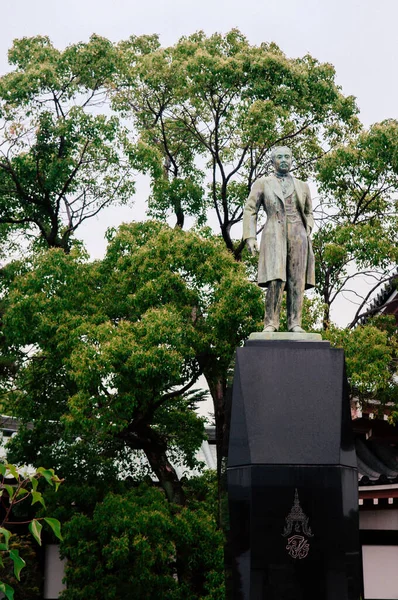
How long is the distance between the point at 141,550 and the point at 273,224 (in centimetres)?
542

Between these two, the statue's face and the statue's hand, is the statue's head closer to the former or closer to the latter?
the statue's face

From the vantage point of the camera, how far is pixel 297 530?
21.1 ft

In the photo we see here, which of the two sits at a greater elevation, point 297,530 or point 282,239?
point 282,239

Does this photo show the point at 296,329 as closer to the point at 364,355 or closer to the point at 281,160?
the point at 281,160

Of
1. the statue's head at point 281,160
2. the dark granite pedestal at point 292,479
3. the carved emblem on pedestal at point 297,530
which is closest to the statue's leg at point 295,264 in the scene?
the statue's head at point 281,160

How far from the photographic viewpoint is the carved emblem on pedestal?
21.0ft

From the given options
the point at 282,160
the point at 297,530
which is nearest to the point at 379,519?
the point at 297,530

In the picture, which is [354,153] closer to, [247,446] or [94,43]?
[94,43]

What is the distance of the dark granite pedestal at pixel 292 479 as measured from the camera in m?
6.38

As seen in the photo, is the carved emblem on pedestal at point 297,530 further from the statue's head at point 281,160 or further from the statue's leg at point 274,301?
the statue's head at point 281,160

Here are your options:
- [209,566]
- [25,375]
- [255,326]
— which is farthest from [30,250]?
[209,566]

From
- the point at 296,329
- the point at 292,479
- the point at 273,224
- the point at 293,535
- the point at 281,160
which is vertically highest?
the point at 281,160

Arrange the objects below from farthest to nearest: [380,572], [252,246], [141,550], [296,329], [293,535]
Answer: [380,572] → [141,550] → [252,246] → [296,329] → [293,535]

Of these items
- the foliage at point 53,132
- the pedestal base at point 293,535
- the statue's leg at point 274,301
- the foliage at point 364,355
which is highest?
the foliage at point 53,132
